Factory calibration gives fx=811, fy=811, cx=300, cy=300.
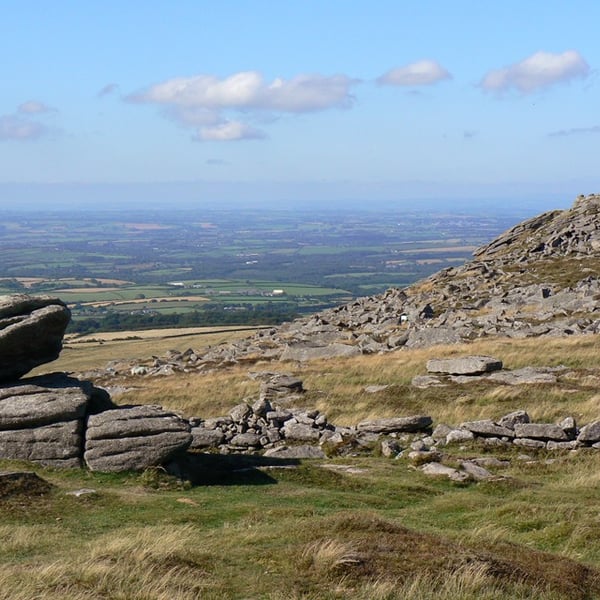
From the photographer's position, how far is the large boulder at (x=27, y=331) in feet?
83.5

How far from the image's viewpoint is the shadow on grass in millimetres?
23469

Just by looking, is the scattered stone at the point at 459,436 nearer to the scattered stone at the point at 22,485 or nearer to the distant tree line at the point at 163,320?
the scattered stone at the point at 22,485

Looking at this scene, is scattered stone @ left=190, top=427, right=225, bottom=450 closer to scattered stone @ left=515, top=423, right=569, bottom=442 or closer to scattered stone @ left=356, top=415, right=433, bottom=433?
scattered stone @ left=356, top=415, right=433, bottom=433

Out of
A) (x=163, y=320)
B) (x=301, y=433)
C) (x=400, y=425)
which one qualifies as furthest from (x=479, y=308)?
(x=163, y=320)

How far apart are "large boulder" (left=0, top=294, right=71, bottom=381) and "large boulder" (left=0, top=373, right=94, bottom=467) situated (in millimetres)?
1500

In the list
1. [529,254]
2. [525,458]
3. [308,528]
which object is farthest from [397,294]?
[308,528]

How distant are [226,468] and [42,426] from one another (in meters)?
5.61

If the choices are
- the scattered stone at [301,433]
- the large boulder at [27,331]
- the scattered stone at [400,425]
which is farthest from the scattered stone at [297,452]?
the large boulder at [27,331]

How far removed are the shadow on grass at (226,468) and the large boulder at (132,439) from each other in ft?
2.41

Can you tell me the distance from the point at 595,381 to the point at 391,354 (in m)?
15.0

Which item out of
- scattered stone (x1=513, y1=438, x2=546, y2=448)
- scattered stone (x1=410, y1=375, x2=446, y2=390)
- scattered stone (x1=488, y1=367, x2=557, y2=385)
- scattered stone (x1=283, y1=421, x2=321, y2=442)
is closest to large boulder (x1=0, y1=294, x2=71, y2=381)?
scattered stone (x1=283, y1=421, x2=321, y2=442)

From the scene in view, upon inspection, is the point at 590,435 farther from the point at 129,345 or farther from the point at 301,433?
the point at 129,345

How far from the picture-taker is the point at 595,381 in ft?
112

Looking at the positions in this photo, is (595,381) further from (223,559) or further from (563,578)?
(223,559)
